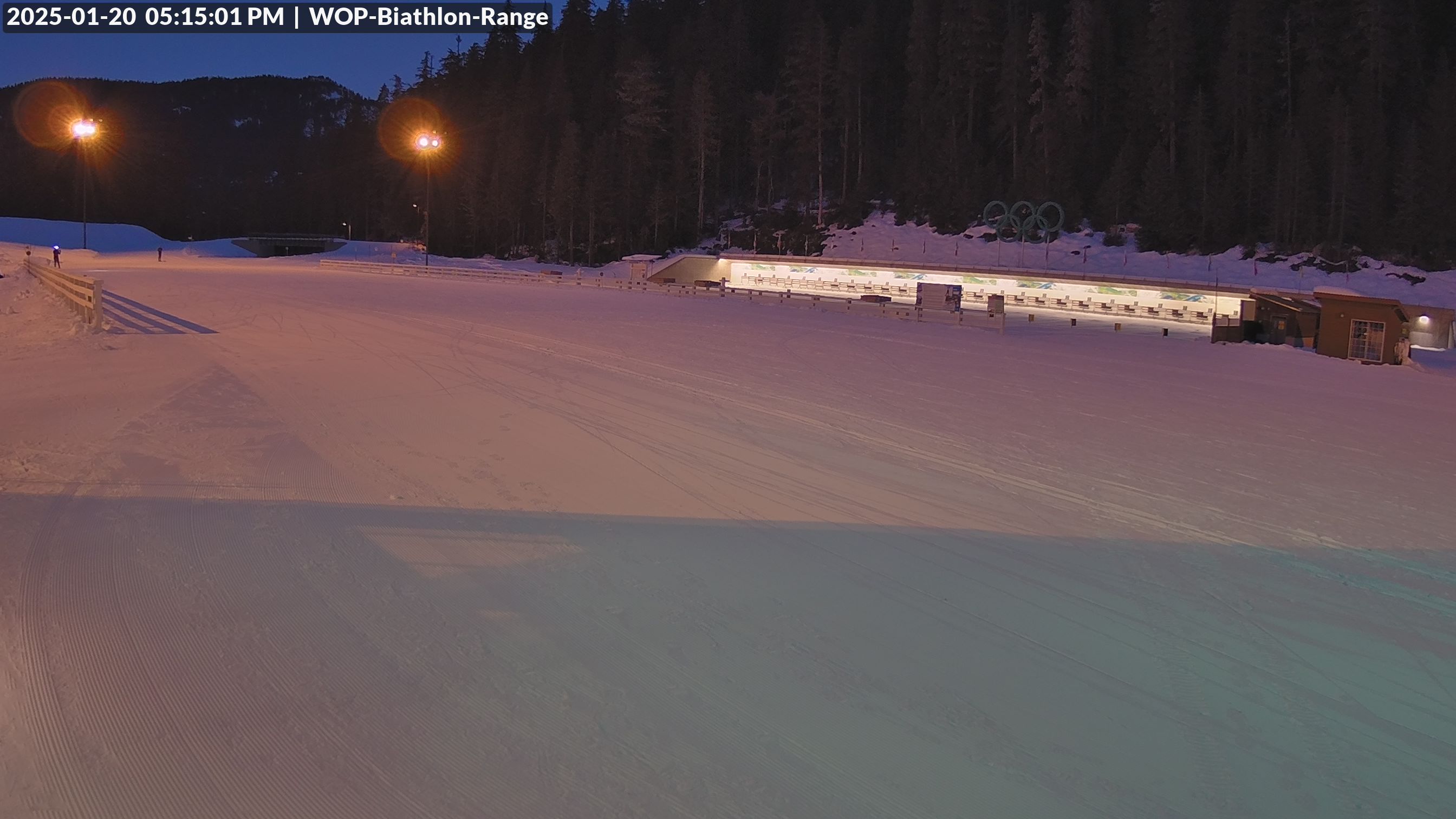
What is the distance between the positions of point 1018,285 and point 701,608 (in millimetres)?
45156

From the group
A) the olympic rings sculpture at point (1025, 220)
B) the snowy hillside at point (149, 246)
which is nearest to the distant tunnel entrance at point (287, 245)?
the snowy hillside at point (149, 246)

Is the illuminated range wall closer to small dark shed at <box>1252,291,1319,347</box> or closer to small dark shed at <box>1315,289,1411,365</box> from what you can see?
small dark shed at <box>1252,291,1319,347</box>

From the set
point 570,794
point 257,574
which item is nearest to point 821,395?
point 257,574

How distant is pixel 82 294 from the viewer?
76.9 ft

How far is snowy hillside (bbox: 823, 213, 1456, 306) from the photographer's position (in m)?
48.5

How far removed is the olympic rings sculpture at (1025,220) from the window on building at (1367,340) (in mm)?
34622

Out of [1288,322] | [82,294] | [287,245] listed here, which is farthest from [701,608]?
[287,245]

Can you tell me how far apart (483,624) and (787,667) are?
2105 mm

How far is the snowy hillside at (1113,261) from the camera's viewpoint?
4853 cm

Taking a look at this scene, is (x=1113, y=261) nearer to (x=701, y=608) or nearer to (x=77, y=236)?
(x=701, y=608)

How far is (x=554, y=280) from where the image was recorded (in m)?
49.8

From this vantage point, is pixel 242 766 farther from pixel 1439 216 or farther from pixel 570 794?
pixel 1439 216

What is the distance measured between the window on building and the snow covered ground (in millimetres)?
14709

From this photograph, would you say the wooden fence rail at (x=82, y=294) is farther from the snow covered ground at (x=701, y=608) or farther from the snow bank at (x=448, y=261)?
the snow bank at (x=448, y=261)
